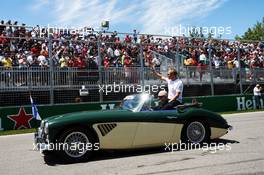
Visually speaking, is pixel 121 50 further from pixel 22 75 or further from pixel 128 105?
pixel 128 105

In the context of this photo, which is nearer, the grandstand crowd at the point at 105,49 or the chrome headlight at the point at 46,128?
the chrome headlight at the point at 46,128

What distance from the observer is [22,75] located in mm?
15922

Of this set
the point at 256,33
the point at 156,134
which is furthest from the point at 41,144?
the point at 256,33

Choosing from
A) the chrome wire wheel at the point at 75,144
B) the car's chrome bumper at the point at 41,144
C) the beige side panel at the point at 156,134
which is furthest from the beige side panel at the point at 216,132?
the car's chrome bumper at the point at 41,144

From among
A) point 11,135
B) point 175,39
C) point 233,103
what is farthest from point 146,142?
point 233,103

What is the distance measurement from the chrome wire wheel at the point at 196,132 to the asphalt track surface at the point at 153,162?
1.19 feet

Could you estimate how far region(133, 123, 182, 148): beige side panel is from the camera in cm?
823

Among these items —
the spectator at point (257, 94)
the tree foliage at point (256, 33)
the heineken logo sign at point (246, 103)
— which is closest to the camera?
the heineken logo sign at point (246, 103)

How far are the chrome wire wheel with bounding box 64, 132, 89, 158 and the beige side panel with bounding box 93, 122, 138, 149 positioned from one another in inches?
11.8

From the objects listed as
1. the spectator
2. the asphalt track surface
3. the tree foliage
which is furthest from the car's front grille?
the tree foliage

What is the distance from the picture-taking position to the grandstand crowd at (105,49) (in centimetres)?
1611

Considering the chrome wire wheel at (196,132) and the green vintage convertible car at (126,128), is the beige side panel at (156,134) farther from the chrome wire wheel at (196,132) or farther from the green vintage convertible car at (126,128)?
the chrome wire wheel at (196,132)

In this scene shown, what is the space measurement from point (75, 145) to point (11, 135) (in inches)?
281

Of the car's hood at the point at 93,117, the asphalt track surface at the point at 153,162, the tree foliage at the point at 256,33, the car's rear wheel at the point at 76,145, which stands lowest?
the asphalt track surface at the point at 153,162
